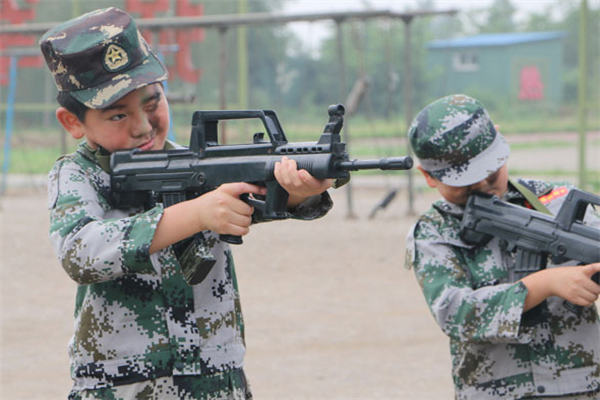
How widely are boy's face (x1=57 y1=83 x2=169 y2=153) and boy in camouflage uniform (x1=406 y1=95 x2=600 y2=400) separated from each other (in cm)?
84

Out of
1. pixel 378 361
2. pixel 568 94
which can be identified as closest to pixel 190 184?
pixel 378 361

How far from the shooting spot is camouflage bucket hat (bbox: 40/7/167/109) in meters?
2.32

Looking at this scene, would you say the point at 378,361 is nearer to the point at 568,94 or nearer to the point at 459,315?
the point at 459,315

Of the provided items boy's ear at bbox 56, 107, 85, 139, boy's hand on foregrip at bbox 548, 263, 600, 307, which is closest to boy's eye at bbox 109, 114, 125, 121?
boy's ear at bbox 56, 107, 85, 139

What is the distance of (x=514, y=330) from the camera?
2.61 metres

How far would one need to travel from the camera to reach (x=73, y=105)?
7.87 ft

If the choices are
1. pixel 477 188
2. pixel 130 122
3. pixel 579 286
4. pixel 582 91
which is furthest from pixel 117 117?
pixel 582 91

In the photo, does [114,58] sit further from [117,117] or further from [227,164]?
[227,164]

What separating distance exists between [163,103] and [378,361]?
3357mm

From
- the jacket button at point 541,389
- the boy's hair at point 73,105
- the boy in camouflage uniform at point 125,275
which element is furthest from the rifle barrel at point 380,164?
the jacket button at point 541,389

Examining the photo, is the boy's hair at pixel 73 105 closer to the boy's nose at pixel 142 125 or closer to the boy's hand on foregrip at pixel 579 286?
the boy's nose at pixel 142 125

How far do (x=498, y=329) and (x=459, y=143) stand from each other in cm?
57

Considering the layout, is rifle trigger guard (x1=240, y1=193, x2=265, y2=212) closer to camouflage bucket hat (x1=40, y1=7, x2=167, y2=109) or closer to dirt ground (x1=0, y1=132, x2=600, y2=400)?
camouflage bucket hat (x1=40, y1=7, x2=167, y2=109)

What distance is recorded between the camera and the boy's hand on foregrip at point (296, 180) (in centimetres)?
208
